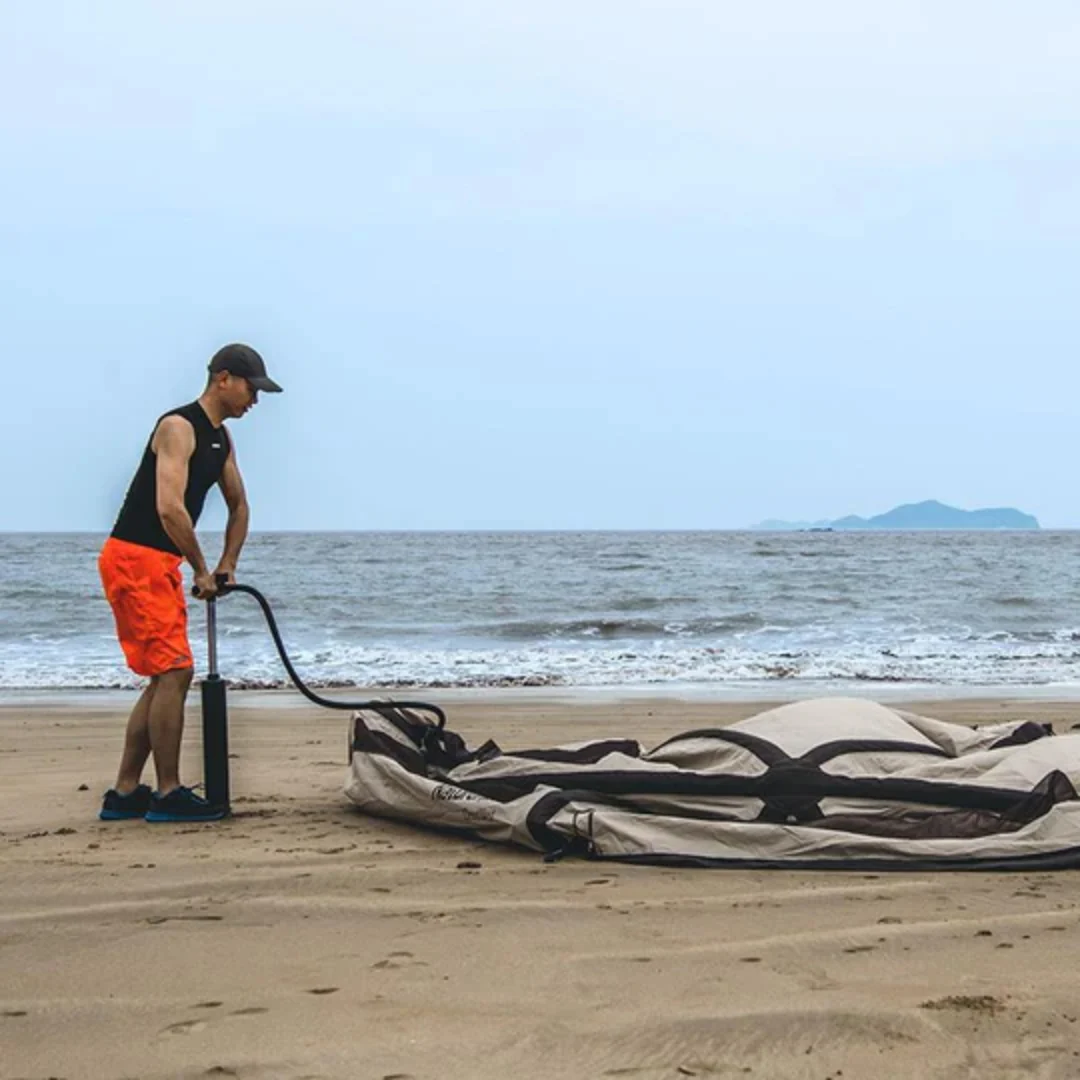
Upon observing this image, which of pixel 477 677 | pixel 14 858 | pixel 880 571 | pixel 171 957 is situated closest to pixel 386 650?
pixel 477 677

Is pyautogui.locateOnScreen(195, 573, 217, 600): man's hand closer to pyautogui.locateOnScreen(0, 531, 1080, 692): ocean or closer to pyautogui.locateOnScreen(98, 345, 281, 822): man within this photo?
pyautogui.locateOnScreen(98, 345, 281, 822): man

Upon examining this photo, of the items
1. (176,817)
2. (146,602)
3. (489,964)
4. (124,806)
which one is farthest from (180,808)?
(489,964)

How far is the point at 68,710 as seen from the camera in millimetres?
10750

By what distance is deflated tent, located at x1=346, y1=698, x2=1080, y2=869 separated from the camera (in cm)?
431

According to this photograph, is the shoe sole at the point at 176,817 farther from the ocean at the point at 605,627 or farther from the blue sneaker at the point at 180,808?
the ocean at the point at 605,627

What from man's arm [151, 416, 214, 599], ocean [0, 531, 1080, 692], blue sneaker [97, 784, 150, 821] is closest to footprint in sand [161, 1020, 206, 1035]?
man's arm [151, 416, 214, 599]

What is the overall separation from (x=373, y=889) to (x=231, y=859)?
654 millimetres

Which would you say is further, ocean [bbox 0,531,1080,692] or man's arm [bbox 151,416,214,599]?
ocean [bbox 0,531,1080,692]

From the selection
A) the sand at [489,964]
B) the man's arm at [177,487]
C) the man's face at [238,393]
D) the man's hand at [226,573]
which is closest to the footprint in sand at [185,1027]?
the sand at [489,964]

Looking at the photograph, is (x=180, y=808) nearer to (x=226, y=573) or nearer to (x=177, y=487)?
(x=226, y=573)

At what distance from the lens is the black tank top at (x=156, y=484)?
5.18m

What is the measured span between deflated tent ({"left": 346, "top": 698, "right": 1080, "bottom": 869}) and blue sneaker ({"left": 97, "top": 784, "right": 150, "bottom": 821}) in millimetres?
801

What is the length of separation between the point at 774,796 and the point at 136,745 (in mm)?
2357

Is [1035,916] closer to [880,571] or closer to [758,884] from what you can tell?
[758,884]
